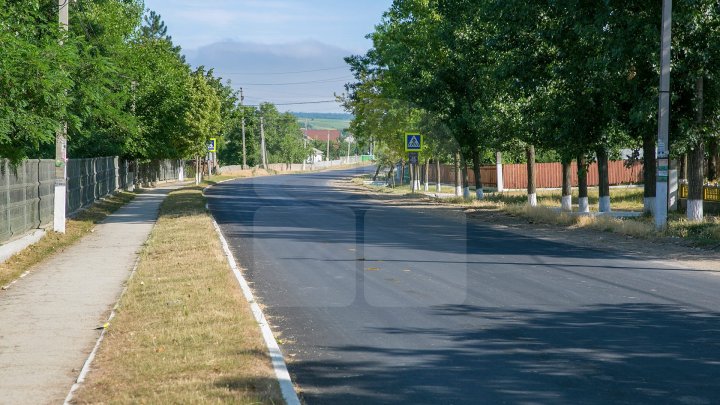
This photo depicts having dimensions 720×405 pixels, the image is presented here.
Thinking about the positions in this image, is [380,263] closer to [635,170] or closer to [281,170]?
[635,170]

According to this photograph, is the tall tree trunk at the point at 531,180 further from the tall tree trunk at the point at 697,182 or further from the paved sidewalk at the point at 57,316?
the paved sidewalk at the point at 57,316

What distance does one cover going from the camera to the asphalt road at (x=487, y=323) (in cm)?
729

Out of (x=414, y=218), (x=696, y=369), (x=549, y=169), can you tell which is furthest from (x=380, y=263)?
(x=549, y=169)

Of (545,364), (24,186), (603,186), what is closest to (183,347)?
(545,364)

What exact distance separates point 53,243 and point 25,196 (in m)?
1.27

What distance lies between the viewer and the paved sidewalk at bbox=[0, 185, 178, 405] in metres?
7.77

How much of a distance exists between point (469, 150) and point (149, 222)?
1669 cm

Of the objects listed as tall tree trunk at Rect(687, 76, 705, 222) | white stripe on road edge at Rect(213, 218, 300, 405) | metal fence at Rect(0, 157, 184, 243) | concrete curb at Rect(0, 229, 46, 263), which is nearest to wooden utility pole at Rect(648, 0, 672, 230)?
tall tree trunk at Rect(687, 76, 705, 222)

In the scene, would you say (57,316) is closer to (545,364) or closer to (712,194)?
(545,364)

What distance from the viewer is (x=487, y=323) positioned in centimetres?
1002

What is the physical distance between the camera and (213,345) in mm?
8625

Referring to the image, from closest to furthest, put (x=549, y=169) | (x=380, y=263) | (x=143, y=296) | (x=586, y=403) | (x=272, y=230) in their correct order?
1. (x=586, y=403)
2. (x=143, y=296)
3. (x=380, y=263)
4. (x=272, y=230)
5. (x=549, y=169)

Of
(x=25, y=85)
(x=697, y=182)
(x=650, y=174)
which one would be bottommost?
(x=697, y=182)

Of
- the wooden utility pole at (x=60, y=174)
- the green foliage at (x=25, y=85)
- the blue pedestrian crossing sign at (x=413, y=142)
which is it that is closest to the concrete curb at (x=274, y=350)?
the green foliage at (x=25, y=85)
